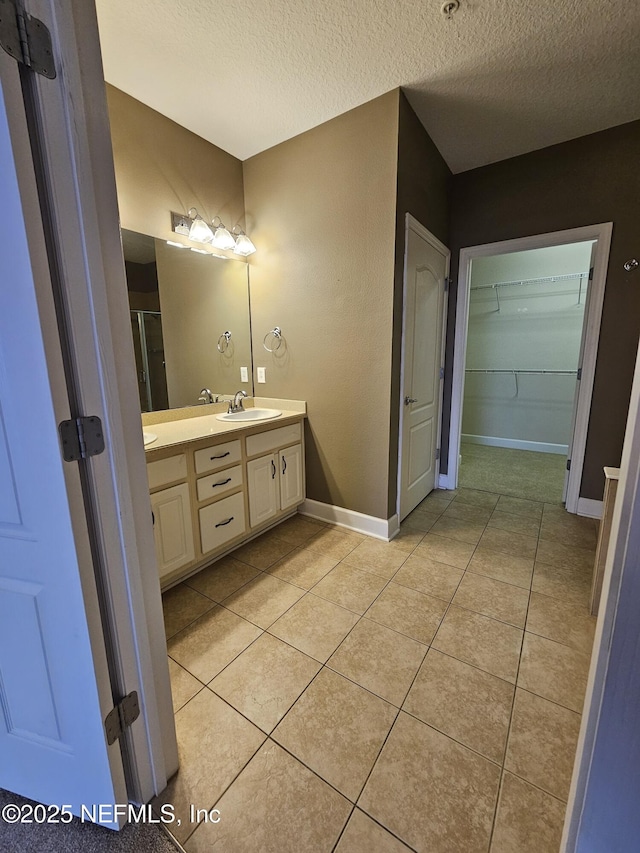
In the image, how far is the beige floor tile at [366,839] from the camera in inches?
34.8

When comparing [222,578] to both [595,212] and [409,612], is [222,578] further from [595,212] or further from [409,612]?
[595,212]

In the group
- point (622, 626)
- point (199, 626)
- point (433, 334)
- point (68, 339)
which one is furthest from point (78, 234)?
point (433, 334)

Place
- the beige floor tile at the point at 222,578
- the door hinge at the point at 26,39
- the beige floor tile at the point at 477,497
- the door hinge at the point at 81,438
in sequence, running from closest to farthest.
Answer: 1. the door hinge at the point at 26,39
2. the door hinge at the point at 81,438
3. the beige floor tile at the point at 222,578
4. the beige floor tile at the point at 477,497

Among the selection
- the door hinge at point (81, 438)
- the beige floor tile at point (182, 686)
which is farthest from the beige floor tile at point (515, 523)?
the door hinge at point (81, 438)

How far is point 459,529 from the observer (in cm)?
250

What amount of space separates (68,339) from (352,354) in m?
1.78

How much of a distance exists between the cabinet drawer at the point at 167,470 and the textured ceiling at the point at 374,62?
75.1 inches

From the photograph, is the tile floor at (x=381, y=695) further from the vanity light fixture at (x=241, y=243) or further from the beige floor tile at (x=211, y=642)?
the vanity light fixture at (x=241, y=243)

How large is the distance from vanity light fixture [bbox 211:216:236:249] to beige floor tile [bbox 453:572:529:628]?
103 inches

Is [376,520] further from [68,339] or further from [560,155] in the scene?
[560,155]

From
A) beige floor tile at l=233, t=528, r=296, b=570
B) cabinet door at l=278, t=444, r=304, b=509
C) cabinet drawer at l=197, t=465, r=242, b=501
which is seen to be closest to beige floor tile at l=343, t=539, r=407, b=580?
beige floor tile at l=233, t=528, r=296, b=570

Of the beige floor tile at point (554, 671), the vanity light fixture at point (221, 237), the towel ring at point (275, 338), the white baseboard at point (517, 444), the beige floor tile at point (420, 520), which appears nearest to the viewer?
the beige floor tile at point (554, 671)

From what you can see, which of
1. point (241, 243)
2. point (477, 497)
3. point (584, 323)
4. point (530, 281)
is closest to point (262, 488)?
point (241, 243)

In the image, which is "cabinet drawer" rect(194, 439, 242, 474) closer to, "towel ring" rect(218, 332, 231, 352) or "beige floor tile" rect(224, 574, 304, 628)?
"beige floor tile" rect(224, 574, 304, 628)
